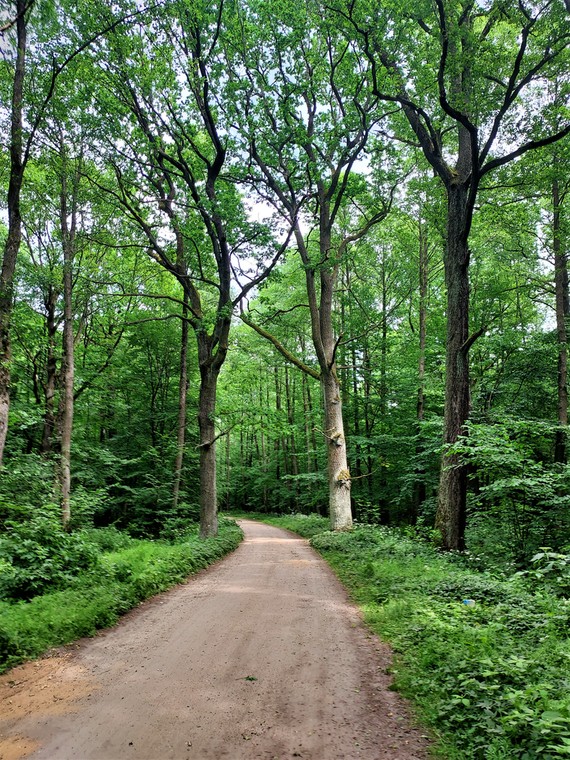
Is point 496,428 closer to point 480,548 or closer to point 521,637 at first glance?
point 480,548

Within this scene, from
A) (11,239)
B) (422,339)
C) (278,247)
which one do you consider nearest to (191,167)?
(278,247)

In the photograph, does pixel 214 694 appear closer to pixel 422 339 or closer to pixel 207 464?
pixel 207 464

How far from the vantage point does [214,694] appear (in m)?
Result: 3.79

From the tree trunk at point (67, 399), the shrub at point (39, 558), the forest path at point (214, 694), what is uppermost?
the tree trunk at point (67, 399)

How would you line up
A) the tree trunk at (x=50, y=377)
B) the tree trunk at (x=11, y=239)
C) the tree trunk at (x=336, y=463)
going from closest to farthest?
the tree trunk at (x=11, y=239) < the tree trunk at (x=336, y=463) < the tree trunk at (x=50, y=377)

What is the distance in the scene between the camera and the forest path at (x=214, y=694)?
10.0 ft

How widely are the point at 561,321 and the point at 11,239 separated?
1503 centimetres

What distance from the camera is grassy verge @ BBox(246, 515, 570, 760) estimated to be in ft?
9.21

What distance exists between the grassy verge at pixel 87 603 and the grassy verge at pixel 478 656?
3.56 m

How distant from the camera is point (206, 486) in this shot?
12711mm

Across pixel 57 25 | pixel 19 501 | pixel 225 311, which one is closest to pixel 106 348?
pixel 225 311

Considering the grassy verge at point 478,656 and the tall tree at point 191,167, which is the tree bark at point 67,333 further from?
the grassy verge at point 478,656

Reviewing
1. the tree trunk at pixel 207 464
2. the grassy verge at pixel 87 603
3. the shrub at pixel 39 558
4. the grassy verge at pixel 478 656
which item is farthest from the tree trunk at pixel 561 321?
the shrub at pixel 39 558

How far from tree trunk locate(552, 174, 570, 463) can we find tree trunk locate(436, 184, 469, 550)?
462cm
